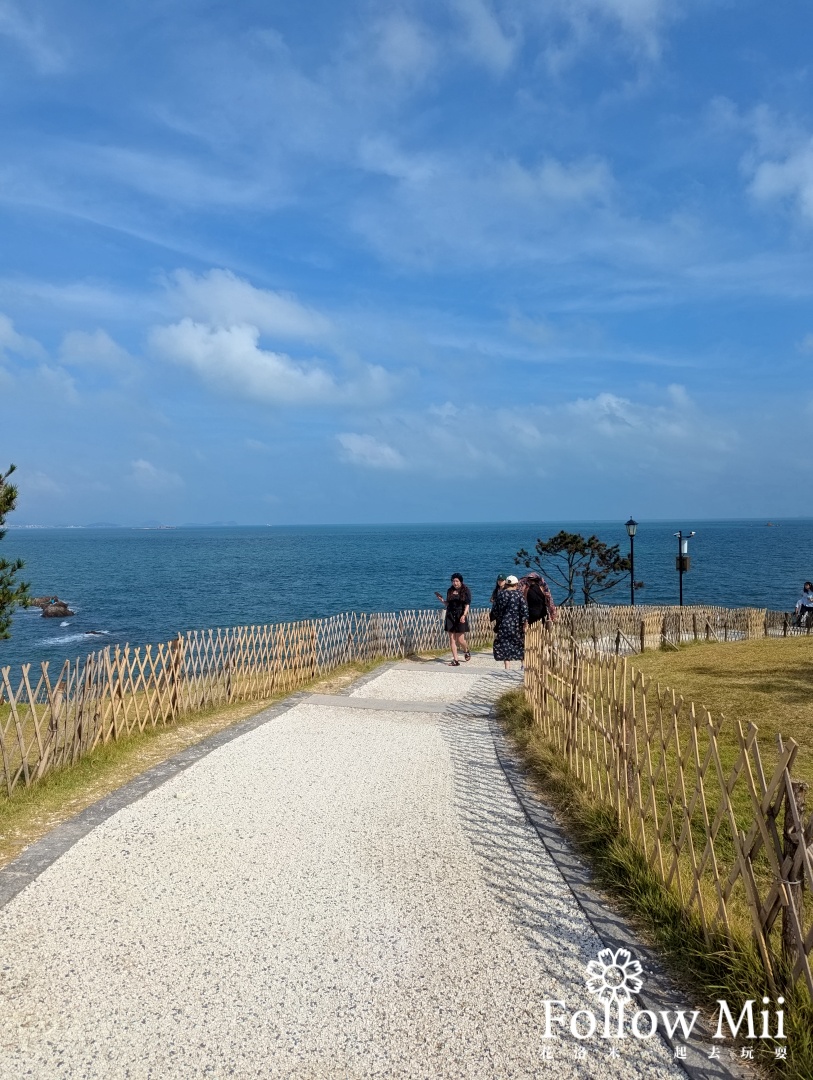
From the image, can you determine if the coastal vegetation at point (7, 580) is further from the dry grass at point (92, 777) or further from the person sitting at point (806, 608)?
the person sitting at point (806, 608)

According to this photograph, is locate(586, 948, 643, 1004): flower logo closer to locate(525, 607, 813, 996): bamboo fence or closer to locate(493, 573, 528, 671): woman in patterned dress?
locate(525, 607, 813, 996): bamboo fence

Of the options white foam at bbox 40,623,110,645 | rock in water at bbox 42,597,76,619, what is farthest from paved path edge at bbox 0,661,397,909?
rock in water at bbox 42,597,76,619

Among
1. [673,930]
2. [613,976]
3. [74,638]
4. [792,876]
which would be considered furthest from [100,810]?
[74,638]

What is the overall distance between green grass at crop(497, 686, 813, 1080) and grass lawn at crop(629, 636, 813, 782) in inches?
81.9

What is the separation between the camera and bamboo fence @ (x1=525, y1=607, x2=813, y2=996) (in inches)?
132

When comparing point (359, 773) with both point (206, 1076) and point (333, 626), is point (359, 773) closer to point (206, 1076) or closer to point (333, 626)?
point (206, 1076)

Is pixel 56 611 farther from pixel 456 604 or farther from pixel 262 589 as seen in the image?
pixel 456 604

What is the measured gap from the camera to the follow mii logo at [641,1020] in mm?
3246

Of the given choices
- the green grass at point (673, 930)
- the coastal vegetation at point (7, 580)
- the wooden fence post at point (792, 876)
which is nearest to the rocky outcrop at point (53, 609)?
the coastal vegetation at point (7, 580)

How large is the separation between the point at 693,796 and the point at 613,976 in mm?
1098

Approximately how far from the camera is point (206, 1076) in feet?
10.2

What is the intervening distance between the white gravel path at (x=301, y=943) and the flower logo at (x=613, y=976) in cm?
11

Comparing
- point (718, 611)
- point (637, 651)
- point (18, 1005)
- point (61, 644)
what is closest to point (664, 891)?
point (18, 1005)

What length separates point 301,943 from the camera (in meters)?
4.17
